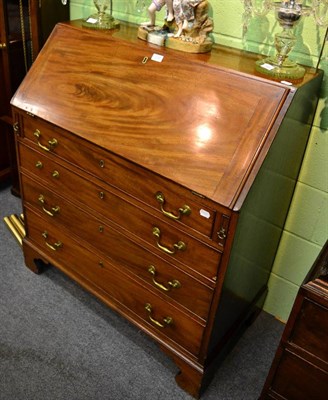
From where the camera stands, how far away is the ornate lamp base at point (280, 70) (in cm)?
125

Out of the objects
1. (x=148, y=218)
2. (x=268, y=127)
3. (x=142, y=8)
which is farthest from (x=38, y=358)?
(x=142, y=8)

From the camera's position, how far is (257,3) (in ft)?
4.64

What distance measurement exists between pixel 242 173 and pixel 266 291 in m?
0.92

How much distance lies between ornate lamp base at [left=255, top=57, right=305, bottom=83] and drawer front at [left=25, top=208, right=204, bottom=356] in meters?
0.83

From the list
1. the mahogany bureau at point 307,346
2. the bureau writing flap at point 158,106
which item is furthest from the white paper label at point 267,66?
the mahogany bureau at point 307,346

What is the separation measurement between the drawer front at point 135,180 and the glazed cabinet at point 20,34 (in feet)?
1.86

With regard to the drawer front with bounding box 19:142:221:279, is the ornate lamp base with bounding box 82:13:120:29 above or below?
above

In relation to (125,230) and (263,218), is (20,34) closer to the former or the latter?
(125,230)

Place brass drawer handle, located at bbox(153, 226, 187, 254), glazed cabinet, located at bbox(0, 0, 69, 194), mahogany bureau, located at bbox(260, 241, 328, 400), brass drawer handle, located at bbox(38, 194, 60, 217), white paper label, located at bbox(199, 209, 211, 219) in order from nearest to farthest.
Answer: mahogany bureau, located at bbox(260, 241, 328, 400) → white paper label, located at bbox(199, 209, 211, 219) → brass drawer handle, located at bbox(153, 226, 187, 254) → brass drawer handle, located at bbox(38, 194, 60, 217) → glazed cabinet, located at bbox(0, 0, 69, 194)

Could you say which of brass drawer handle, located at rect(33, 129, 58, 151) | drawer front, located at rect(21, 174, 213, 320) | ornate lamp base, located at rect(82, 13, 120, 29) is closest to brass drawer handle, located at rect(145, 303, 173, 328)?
drawer front, located at rect(21, 174, 213, 320)

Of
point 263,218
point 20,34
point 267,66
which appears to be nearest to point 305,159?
point 263,218

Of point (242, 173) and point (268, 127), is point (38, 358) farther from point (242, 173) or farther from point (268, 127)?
point (268, 127)

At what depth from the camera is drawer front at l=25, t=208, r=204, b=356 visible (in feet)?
4.86

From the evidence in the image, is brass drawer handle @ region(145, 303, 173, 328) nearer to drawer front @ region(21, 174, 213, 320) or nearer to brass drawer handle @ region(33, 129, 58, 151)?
drawer front @ region(21, 174, 213, 320)
